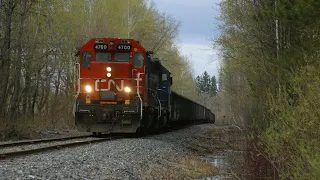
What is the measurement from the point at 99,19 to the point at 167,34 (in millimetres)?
7475

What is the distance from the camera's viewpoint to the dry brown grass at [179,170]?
7934 millimetres

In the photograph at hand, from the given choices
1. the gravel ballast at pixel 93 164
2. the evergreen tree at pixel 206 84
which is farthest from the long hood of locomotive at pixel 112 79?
the evergreen tree at pixel 206 84

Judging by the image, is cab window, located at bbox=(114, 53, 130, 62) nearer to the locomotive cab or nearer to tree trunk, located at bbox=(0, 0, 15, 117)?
the locomotive cab

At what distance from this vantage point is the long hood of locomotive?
14.3 m

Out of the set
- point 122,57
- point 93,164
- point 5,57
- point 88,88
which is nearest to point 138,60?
point 122,57

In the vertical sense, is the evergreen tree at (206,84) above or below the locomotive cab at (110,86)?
above

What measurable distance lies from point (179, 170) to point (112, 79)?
6077 millimetres

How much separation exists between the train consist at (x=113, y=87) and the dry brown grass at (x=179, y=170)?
356cm

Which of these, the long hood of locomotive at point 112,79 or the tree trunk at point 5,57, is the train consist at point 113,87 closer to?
the long hood of locomotive at point 112,79

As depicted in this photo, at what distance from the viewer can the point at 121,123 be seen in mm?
13969

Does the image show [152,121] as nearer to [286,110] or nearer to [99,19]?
[286,110]

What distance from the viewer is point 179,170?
9023 millimetres

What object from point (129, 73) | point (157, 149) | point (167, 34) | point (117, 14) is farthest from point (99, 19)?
point (157, 149)

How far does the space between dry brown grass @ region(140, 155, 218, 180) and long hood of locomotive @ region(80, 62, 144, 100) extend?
4.10 m
